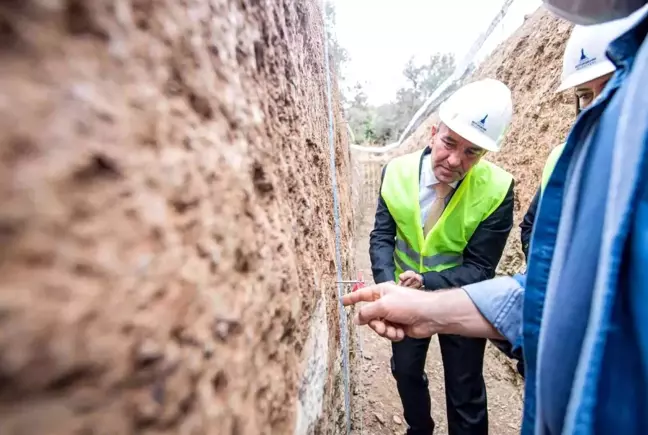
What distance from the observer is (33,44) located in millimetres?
245

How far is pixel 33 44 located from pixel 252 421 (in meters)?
0.41

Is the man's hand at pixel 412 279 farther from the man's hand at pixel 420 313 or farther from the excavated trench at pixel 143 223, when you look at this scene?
the excavated trench at pixel 143 223

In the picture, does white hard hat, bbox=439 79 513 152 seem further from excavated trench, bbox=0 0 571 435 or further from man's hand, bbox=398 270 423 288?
excavated trench, bbox=0 0 571 435

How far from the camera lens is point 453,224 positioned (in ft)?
5.31

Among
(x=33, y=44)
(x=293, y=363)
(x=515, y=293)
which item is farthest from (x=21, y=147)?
(x=515, y=293)

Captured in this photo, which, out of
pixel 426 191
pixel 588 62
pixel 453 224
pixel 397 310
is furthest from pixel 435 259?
pixel 588 62

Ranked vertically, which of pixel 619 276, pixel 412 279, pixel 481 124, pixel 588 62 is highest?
pixel 588 62

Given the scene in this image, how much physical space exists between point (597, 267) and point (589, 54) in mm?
1621

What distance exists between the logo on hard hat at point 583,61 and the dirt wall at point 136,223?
1709 millimetres

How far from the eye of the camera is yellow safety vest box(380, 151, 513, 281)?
158 centimetres

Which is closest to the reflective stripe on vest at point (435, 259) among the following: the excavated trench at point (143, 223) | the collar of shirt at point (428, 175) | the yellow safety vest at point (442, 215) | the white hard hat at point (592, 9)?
the yellow safety vest at point (442, 215)

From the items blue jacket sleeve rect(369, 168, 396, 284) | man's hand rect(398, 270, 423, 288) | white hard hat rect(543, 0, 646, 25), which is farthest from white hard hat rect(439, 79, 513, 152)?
white hard hat rect(543, 0, 646, 25)

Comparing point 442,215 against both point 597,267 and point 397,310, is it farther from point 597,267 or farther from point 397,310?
point 597,267

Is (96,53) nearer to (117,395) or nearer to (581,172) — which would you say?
(117,395)
